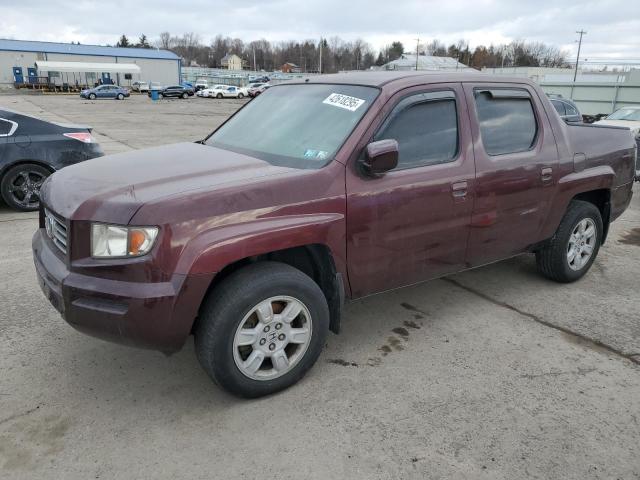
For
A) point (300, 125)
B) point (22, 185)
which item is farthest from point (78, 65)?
point (300, 125)

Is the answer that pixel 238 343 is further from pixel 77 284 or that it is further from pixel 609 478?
pixel 609 478

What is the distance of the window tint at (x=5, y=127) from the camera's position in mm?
6748

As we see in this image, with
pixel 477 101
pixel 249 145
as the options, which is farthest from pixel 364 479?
pixel 477 101

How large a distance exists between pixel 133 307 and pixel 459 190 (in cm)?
224

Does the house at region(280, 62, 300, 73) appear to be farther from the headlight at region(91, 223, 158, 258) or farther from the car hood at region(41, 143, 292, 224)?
the headlight at region(91, 223, 158, 258)

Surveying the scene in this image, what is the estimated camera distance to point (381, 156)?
2990 mm

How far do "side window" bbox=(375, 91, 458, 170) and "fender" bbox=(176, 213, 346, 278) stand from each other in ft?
2.22

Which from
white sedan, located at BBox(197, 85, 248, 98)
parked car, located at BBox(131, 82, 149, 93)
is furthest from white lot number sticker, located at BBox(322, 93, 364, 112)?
parked car, located at BBox(131, 82, 149, 93)

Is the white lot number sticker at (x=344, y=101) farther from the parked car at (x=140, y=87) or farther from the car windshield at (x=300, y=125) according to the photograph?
the parked car at (x=140, y=87)

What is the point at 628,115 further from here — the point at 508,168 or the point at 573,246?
the point at 508,168

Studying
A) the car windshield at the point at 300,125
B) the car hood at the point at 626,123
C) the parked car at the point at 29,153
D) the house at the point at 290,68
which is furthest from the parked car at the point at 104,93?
the house at the point at 290,68

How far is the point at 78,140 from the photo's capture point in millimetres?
7172

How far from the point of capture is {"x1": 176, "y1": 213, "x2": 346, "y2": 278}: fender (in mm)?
2574

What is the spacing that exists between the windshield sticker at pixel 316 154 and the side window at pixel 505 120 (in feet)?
4.28
